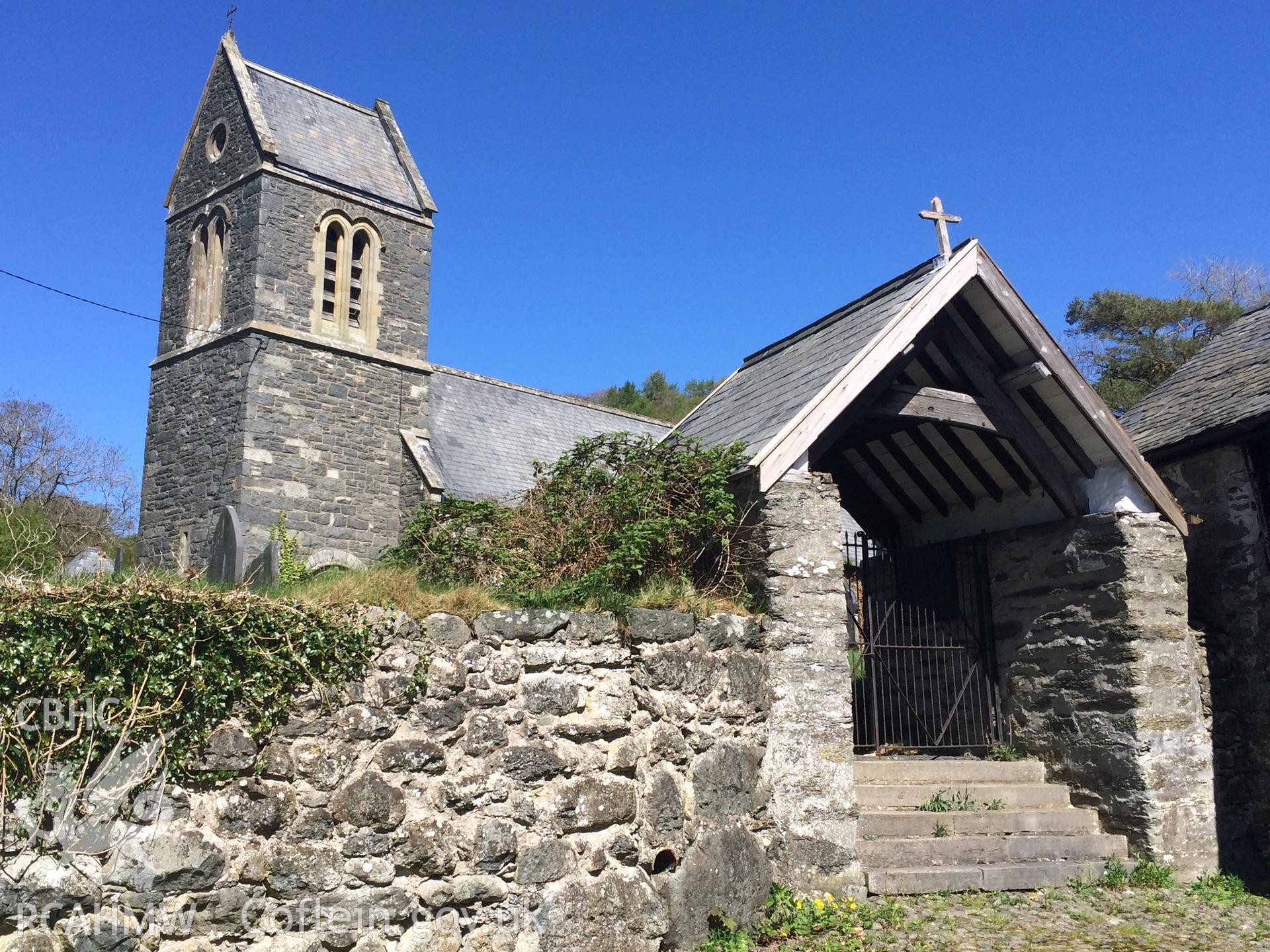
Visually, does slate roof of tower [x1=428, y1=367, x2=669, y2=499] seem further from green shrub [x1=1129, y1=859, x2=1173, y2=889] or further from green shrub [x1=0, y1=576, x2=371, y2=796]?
green shrub [x1=0, y1=576, x2=371, y2=796]

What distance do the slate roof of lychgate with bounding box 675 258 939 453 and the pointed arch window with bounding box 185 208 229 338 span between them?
11.8m

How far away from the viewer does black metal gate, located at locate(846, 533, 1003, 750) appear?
8.83 metres

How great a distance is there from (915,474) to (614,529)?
374cm

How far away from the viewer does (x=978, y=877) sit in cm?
704

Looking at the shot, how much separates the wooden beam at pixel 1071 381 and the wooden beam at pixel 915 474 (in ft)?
5.85

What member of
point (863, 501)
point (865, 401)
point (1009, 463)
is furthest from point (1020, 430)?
point (863, 501)

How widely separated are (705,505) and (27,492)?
3017 centimetres

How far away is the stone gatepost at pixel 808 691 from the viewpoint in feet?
21.1

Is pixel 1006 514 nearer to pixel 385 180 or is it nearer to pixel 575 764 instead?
pixel 575 764

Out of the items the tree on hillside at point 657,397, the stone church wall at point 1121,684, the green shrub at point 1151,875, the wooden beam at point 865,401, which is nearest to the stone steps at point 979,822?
the stone church wall at point 1121,684

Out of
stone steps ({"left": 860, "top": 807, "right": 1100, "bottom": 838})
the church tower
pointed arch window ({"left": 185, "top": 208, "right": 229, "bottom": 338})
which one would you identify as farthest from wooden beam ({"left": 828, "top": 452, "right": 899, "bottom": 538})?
pointed arch window ({"left": 185, "top": 208, "right": 229, "bottom": 338})

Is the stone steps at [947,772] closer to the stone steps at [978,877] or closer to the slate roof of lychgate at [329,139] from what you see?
the stone steps at [978,877]

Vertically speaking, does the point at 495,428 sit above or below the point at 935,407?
above

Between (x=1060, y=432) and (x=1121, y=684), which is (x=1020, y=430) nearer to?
(x=1060, y=432)
